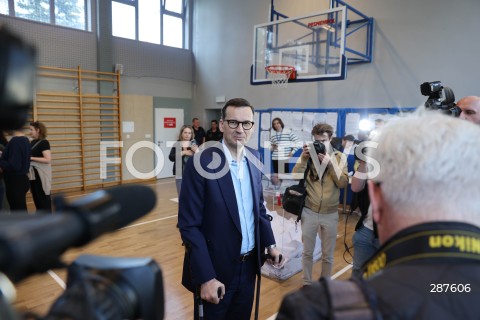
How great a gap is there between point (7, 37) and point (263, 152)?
8.01 meters

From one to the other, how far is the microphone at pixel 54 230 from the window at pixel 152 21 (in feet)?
29.2

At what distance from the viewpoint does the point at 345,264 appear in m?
3.97

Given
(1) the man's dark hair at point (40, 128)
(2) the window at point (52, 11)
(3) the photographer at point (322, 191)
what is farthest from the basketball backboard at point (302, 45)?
(2) the window at point (52, 11)

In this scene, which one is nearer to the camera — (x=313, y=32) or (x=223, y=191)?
(x=223, y=191)

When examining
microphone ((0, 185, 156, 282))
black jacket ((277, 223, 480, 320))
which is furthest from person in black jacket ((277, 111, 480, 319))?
microphone ((0, 185, 156, 282))

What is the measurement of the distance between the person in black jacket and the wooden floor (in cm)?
134

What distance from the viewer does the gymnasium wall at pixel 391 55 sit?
548cm

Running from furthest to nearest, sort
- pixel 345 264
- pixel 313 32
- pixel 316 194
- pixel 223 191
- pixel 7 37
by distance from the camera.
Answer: pixel 313 32
pixel 345 264
pixel 316 194
pixel 223 191
pixel 7 37

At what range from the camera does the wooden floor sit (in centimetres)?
298

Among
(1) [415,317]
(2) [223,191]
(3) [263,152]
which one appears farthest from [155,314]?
(3) [263,152]

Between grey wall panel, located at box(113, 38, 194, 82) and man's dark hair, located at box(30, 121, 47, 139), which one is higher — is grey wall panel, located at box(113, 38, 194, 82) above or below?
above

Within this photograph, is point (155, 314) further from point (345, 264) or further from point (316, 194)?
point (345, 264)

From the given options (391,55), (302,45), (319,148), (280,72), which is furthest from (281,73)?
(319,148)

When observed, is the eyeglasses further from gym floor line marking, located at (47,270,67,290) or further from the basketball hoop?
the basketball hoop
